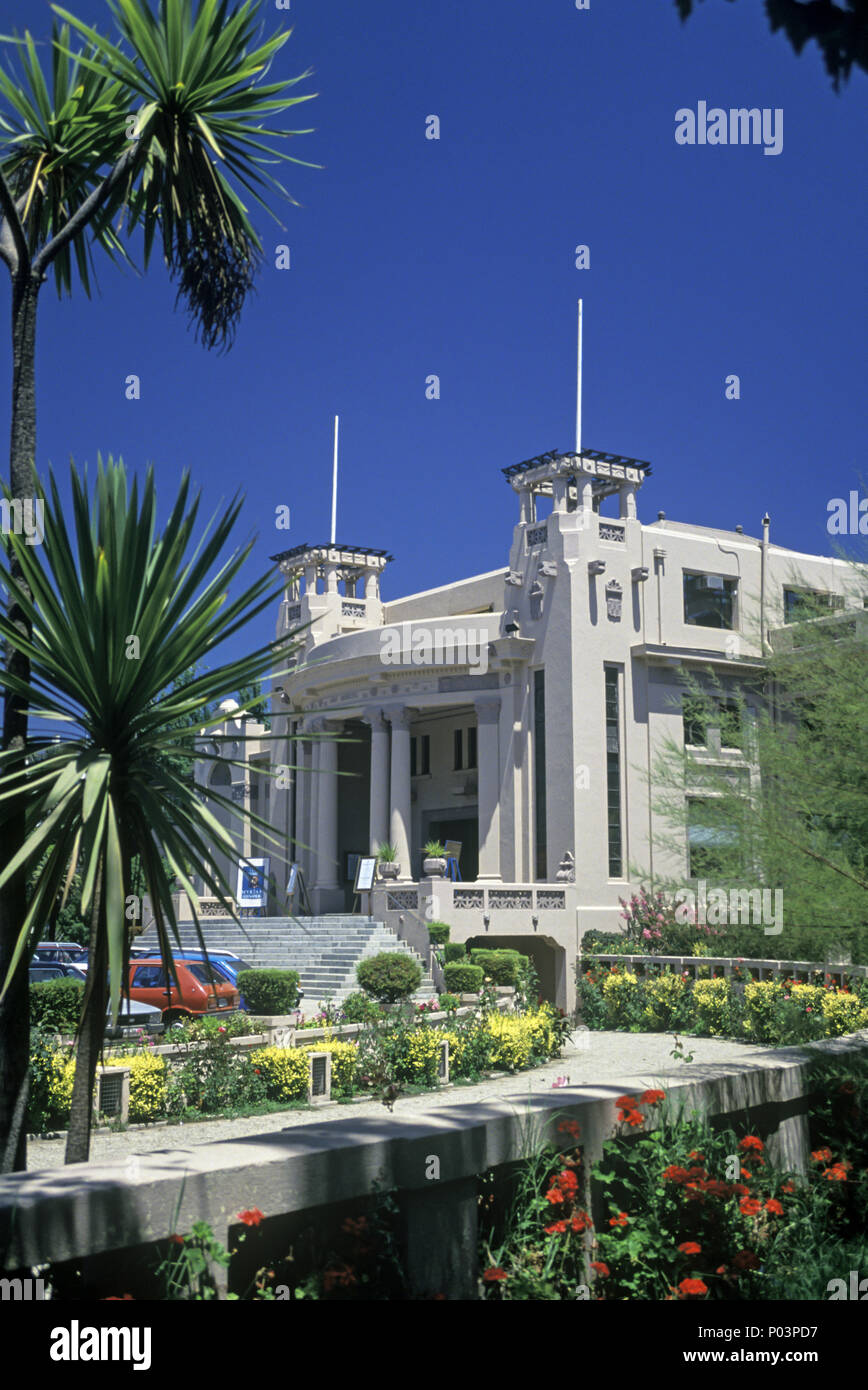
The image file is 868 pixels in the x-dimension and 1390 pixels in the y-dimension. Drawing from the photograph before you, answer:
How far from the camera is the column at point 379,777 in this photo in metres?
36.1

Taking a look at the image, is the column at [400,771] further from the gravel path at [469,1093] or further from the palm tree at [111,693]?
the palm tree at [111,693]

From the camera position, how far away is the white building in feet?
101

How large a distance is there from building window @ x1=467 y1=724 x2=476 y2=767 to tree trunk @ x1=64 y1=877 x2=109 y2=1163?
33031mm

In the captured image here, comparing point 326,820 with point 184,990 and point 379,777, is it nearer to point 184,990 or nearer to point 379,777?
point 379,777

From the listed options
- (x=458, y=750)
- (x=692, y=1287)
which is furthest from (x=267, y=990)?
(x=692, y=1287)

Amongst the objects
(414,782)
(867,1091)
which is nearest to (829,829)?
(867,1091)

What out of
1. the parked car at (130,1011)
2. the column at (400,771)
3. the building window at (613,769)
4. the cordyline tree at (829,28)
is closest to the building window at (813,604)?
Answer: the cordyline tree at (829,28)

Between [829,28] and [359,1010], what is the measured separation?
17551 millimetres

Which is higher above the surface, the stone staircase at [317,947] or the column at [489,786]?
the column at [489,786]

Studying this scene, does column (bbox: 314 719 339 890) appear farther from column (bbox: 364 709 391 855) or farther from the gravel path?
the gravel path

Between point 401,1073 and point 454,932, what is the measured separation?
12485 millimetres

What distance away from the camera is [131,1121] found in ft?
47.5

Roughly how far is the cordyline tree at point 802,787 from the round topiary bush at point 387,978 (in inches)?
490

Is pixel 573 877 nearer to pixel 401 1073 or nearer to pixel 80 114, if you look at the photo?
pixel 401 1073
